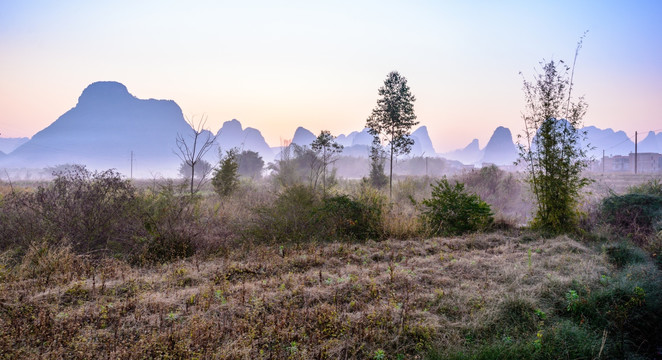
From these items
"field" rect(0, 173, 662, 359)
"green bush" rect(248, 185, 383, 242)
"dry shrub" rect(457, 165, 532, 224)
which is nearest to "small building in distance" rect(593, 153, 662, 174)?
"dry shrub" rect(457, 165, 532, 224)

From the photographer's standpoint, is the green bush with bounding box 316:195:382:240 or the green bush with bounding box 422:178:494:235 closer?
the green bush with bounding box 316:195:382:240

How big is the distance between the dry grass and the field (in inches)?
0.8

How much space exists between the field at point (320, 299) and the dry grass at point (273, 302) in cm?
2

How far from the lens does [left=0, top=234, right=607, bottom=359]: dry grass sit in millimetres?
3145

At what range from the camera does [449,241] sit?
7652mm

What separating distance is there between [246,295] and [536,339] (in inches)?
134

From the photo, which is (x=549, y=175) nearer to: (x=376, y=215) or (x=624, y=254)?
(x=624, y=254)

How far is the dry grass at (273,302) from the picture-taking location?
3.14 metres

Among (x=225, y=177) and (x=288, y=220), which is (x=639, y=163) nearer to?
(x=225, y=177)

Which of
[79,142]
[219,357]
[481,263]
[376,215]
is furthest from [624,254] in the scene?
[79,142]

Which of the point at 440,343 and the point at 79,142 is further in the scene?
the point at 79,142

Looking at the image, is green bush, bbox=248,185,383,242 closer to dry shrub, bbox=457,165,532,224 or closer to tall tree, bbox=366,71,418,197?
tall tree, bbox=366,71,418,197

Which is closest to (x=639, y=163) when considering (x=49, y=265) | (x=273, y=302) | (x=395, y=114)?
(x=395, y=114)

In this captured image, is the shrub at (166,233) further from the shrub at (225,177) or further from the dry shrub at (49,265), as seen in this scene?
the shrub at (225,177)
